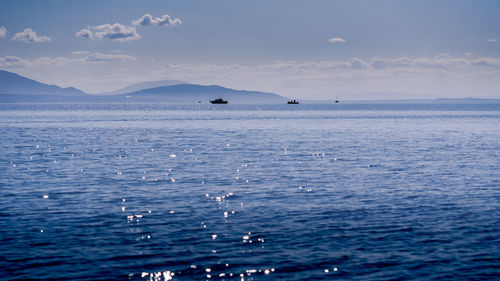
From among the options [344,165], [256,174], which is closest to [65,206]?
[256,174]

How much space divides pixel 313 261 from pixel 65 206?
16.1 meters

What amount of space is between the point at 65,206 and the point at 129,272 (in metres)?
12.6

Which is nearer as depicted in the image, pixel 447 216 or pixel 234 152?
pixel 447 216

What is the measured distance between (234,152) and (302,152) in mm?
8227

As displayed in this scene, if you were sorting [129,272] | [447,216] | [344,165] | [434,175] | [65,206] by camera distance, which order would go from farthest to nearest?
[344,165] → [434,175] → [65,206] → [447,216] → [129,272]

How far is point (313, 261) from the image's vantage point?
19.2m

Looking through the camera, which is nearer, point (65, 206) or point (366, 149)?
point (65, 206)

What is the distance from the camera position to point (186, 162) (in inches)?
2018

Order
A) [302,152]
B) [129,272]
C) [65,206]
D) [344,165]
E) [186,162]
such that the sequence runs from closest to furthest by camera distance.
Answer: [129,272], [65,206], [344,165], [186,162], [302,152]

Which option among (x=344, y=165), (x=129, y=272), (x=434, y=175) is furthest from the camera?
(x=344, y=165)

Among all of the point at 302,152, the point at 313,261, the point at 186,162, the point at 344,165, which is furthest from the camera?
the point at 302,152

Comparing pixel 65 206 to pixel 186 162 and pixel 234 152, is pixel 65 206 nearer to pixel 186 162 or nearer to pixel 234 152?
pixel 186 162

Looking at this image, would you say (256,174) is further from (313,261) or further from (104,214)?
(313,261)

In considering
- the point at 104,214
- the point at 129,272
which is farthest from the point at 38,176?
the point at 129,272
